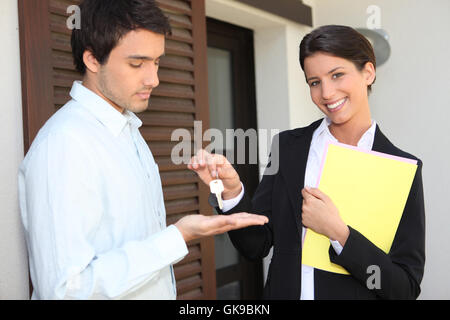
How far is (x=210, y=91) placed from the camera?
2.82 meters

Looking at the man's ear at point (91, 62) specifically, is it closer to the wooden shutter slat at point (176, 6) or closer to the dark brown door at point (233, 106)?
the wooden shutter slat at point (176, 6)

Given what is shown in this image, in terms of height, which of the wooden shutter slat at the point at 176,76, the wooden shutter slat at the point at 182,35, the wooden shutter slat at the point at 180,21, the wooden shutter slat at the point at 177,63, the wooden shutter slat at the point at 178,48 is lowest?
the wooden shutter slat at the point at 176,76

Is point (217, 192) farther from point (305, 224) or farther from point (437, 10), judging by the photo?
point (437, 10)

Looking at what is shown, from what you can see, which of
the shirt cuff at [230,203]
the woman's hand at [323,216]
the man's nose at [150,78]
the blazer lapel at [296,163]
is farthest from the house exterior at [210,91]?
the woman's hand at [323,216]

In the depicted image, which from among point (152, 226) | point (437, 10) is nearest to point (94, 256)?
point (152, 226)

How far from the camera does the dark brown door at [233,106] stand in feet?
9.25

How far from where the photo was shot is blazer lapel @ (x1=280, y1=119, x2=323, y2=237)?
1.22 m

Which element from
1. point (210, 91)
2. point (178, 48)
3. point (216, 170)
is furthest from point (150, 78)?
point (210, 91)

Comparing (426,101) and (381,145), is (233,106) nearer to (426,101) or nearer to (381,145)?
(426,101)

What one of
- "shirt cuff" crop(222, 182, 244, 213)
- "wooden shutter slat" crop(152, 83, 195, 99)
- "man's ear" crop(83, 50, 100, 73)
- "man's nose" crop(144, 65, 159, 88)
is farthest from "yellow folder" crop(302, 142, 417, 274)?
"wooden shutter slat" crop(152, 83, 195, 99)

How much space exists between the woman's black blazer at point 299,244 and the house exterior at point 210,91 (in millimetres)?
732

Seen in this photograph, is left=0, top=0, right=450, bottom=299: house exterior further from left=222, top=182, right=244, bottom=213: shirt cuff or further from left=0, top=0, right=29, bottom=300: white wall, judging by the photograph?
left=222, top=182, right=244, bottom=213: shirt cuff

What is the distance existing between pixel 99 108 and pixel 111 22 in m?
0.20
